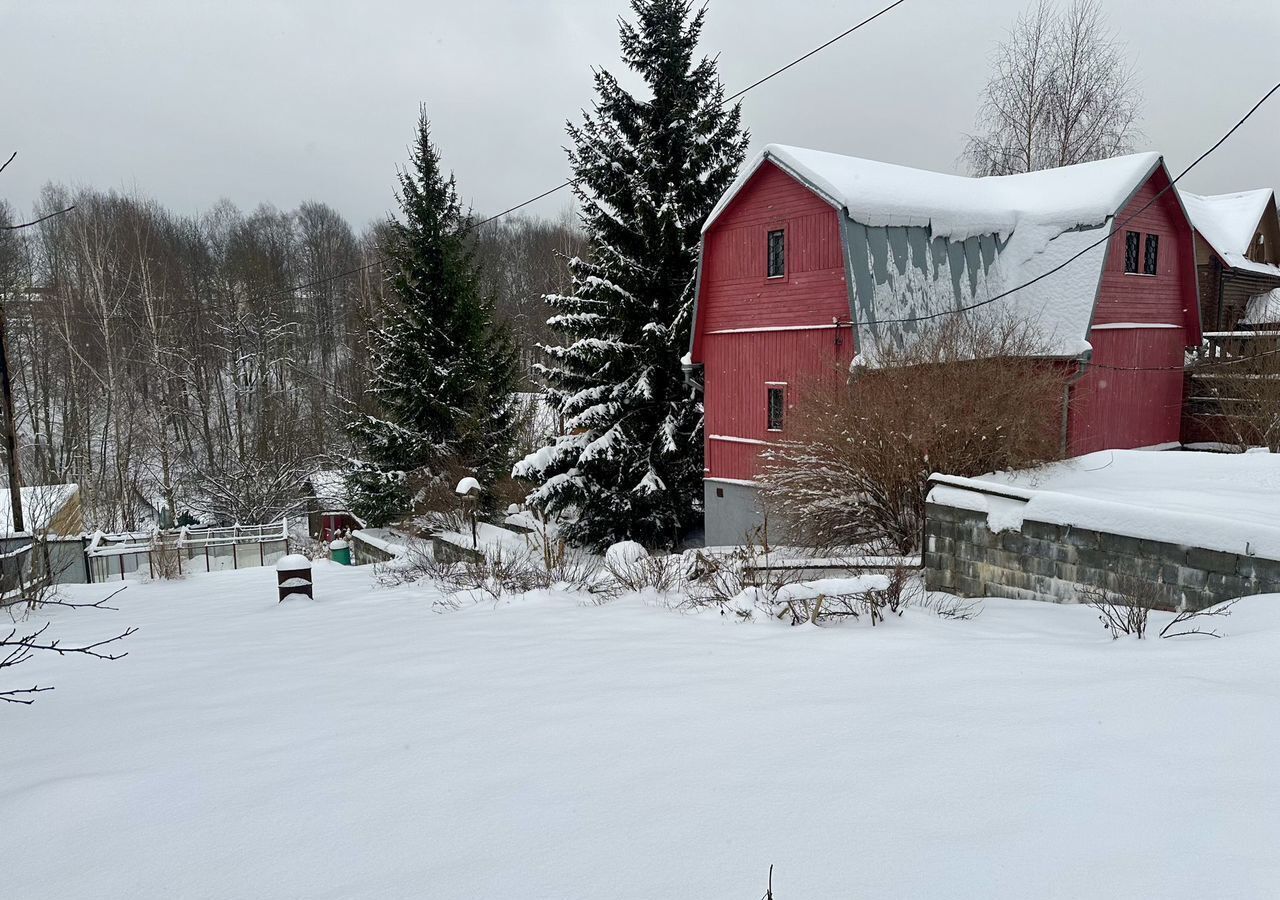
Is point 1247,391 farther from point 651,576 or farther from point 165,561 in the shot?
point 165,561

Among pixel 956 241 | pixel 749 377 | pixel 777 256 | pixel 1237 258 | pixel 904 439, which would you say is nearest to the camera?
pixel 904 439

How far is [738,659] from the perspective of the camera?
16.3ft

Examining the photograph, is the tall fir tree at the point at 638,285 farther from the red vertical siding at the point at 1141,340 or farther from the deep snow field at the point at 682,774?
the deep snow field at the point at 682,774

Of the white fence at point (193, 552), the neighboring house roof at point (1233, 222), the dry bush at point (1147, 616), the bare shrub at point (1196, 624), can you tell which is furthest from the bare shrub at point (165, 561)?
the neighboring house roof at point (1233, 222)

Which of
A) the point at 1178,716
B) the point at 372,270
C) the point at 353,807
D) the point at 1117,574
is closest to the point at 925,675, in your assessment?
the point at 1178,716

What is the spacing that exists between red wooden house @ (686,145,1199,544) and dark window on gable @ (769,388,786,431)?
29 mm

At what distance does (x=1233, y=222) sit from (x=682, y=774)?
26.4 m

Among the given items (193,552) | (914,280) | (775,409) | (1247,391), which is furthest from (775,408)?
(193,552)

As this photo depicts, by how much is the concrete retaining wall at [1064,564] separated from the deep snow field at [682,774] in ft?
2.22

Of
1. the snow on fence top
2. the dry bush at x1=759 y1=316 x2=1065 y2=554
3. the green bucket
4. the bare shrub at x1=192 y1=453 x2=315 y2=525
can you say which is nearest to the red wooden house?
the dry bush at x1=759 y1=316 x2=1065 y2=554

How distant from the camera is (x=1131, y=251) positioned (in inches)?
627

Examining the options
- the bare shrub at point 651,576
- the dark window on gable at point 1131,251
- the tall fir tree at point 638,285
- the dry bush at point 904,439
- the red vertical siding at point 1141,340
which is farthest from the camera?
the tall fir tree at point 638,285

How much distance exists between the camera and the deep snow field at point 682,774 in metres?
2.37

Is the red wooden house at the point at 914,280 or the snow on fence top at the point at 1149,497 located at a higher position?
the red wooden house at the point at 914,280
